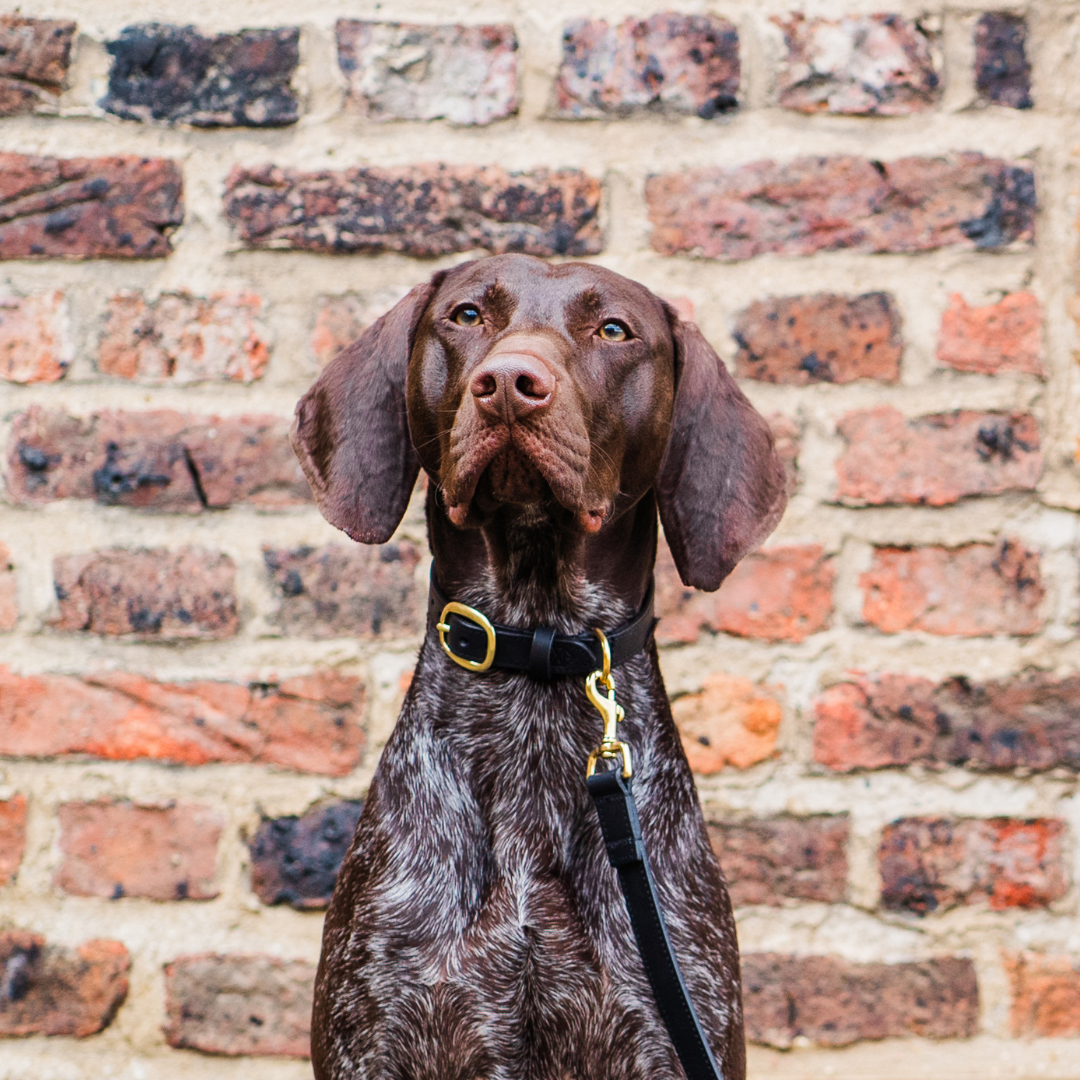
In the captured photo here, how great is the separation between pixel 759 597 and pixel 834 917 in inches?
26.7

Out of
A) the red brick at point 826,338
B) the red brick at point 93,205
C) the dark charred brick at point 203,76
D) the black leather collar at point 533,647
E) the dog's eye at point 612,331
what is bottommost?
the black leather collar at point 533,647

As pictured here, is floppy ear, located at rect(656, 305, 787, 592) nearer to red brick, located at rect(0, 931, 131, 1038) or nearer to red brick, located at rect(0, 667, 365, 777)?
red brick, located at rect(0, 667, 365, 777)

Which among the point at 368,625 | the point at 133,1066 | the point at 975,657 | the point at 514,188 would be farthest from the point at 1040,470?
the point at 133,1066

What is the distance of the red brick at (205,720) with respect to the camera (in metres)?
2.43

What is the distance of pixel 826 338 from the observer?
2402 millimetres

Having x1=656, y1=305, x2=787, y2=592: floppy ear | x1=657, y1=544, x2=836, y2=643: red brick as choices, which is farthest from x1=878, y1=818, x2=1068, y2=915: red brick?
x1=656, y1=305, x2=787, y2=592: floppy ear

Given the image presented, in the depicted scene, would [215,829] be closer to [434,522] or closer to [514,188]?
[434,522]

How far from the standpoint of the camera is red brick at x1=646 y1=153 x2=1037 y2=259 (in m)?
2.40

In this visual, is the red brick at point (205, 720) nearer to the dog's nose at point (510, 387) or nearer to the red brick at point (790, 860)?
the red brick at point (790, 860)

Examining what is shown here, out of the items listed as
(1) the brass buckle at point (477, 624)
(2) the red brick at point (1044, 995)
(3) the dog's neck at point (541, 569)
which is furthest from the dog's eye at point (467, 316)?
(2) the red brick at point (1044, 995)

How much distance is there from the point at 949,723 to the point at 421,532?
116 cm

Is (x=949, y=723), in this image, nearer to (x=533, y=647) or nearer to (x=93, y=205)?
(x=533, y=647)

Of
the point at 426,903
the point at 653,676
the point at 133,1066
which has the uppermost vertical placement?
the point at 653,676

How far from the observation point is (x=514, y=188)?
94.7 inches
